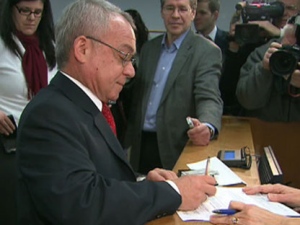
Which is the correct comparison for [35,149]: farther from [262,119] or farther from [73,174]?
[262,119]

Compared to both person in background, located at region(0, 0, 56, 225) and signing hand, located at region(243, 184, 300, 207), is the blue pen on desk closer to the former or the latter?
signing hand, located at region(243, 184, 300, 207)

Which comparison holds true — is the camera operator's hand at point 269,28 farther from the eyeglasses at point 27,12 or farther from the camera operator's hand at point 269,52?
the eyeglasses at point 27,12

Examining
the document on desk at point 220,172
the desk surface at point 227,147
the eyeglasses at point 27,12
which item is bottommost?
the desk surface at point 227,147

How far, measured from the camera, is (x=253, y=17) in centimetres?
214

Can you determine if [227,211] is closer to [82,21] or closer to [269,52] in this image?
[82,21]

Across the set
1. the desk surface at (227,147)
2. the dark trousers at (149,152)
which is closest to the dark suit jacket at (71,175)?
the desk surface at (227,147)

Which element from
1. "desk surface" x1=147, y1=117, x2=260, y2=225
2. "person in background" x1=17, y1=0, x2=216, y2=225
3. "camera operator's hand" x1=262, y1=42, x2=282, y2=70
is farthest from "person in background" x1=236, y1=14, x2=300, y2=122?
"person in background" x1=17, y1=0, x2=216, y2=225

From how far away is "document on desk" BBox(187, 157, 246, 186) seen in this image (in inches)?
50.7

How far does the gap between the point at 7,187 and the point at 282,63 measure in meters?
1.40

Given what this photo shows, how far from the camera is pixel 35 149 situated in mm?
927

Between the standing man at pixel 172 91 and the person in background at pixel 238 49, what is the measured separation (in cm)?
30

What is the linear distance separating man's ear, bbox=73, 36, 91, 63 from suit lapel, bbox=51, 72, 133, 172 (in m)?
0.07

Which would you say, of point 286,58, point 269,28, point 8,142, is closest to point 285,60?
point 286,58

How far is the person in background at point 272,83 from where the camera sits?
69.7 inches
